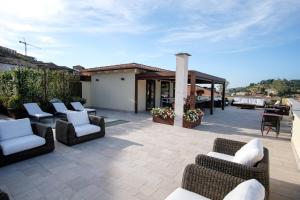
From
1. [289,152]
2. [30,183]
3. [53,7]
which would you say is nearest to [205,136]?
[289,152]

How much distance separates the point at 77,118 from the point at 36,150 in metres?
1.60

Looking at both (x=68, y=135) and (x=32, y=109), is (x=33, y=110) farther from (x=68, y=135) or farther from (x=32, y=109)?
(x=68, y=135)

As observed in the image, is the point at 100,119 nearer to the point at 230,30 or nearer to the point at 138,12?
the point at 138,12

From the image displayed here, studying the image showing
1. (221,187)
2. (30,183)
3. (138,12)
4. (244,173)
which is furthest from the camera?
(138,12)

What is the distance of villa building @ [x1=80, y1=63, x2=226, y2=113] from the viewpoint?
11391 millimetres

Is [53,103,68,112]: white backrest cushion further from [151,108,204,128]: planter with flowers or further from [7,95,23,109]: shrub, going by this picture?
[151,108,204,128]: planter with flowers

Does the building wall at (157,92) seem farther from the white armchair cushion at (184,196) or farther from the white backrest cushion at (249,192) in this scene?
the white backrest cushion at (249,192)

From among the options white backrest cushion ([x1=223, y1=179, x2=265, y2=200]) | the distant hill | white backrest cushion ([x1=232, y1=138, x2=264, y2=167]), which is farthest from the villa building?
the distant hill

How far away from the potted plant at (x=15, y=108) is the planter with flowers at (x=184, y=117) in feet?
20.5

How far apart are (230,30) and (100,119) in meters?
7.63

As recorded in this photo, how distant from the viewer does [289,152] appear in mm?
5176

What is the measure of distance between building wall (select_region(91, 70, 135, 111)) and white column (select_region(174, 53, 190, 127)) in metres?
4.14

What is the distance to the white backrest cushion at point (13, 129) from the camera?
4.23 meters

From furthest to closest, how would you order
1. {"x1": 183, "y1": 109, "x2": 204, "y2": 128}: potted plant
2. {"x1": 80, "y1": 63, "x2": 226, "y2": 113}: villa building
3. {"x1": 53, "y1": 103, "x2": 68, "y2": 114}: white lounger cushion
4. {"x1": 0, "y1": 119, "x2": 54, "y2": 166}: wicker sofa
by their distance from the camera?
{"x1": 80, "y1": 63, "x2": 226, "y2": 113}: villa building
{"x1": 53, "y1": 103, "x2": 68, "y2": 114}: white lounger cushion
{"x1": 183, "y1": 109, "x2": 204, "y2": 128}: potted plant
{"x1": 0, "y1": 119, "x2": 54, "y2": 166}: wicker sofa
